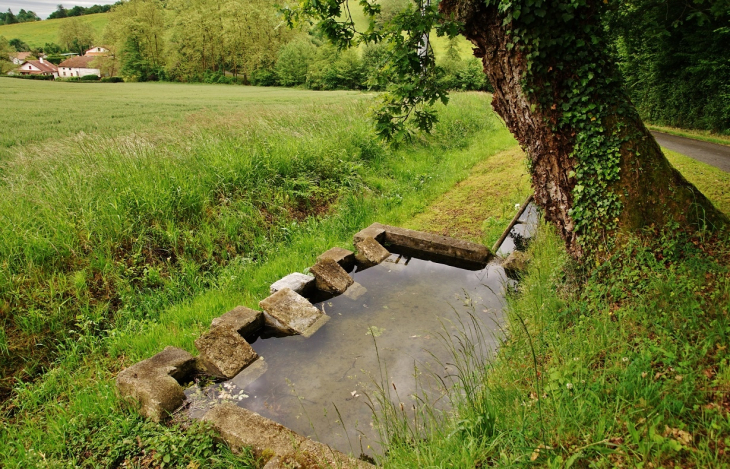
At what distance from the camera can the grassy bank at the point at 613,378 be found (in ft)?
6.43

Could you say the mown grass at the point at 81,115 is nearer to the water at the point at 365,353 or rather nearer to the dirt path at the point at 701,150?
the water at the point at 365,353

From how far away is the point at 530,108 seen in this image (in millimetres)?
3807

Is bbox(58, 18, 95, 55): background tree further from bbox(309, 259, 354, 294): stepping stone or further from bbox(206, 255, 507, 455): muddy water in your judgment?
bbox(206, 255, 507, 455): muddy water

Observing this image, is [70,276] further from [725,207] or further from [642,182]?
[725,207]

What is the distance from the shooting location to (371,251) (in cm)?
539

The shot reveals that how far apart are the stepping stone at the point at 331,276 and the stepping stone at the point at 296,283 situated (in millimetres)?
118

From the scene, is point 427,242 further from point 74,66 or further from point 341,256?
point 74,66

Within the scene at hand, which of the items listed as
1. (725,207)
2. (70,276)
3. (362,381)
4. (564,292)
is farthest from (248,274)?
(725,207)

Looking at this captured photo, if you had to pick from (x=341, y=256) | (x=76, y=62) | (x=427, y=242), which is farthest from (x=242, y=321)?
(x=76, y=62)

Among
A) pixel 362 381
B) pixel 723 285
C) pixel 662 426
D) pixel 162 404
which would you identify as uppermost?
pixel 723 285

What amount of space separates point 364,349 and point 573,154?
270cm

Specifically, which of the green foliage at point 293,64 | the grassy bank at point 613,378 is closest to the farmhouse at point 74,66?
the green foliage at point 293,64

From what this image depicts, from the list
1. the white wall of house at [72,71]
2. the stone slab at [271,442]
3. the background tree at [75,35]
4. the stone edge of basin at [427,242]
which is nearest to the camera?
the stone slab at [271,442]

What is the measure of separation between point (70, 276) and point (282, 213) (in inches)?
112
